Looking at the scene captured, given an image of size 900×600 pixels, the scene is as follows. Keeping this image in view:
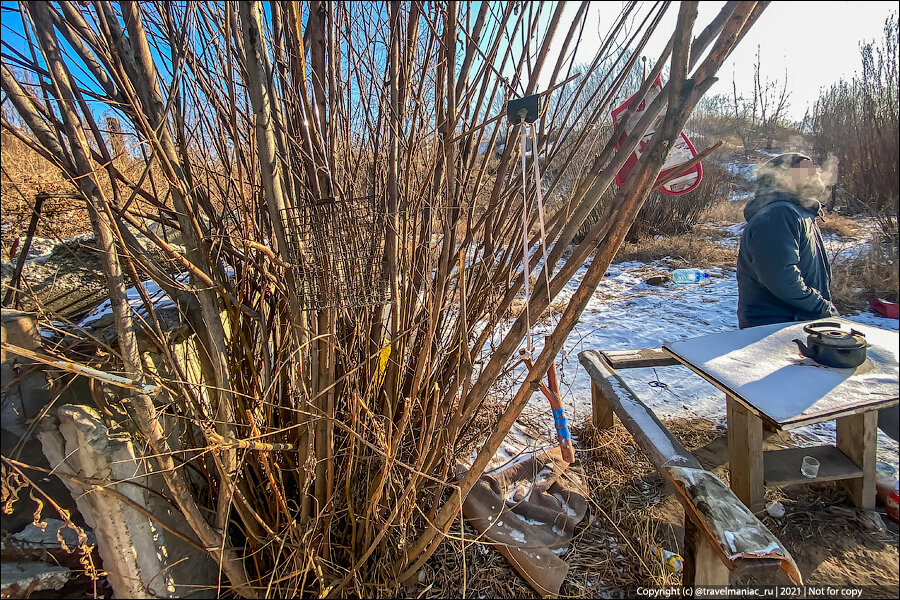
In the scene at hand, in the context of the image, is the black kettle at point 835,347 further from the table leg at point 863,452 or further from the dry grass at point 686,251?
the dry grass at point 686,251

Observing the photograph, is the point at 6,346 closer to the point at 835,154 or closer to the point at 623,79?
the point at 623,79

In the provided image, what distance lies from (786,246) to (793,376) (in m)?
1.02

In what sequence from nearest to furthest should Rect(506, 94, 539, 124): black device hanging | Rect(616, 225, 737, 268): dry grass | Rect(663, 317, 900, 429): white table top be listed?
1. Rect(506, 94, 539, 124): black device hanging
2. Rect(663, 317, 900, 429): white table top
3. Rect(616, 225, 737, 268): dry grass

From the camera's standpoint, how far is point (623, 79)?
1.44 metres

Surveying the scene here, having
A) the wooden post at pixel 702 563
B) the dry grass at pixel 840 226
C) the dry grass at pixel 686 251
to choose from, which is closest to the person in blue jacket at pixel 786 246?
the wooden post at pixel 702 563

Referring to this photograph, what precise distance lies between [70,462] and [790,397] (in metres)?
2.71

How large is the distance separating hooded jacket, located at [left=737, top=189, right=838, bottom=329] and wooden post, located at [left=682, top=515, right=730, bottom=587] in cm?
172

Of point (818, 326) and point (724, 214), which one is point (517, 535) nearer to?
point (818, 326)

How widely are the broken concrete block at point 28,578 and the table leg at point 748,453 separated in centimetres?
299

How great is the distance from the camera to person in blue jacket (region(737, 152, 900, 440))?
8.70 ft

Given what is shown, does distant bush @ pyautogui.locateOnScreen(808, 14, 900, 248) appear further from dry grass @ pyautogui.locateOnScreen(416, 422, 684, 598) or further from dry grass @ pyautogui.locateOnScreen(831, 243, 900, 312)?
dry grass @ pyautogui.locateOnScreen(416, 422, 684, 598)

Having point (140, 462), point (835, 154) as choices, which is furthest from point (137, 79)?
point (835, 154)

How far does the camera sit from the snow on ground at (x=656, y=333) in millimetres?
3121

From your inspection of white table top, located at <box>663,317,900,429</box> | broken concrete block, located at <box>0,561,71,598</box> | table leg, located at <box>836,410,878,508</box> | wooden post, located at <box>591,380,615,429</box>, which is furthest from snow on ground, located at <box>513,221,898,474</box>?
broken concrete block, located at <box>0,561,71,598</box>
